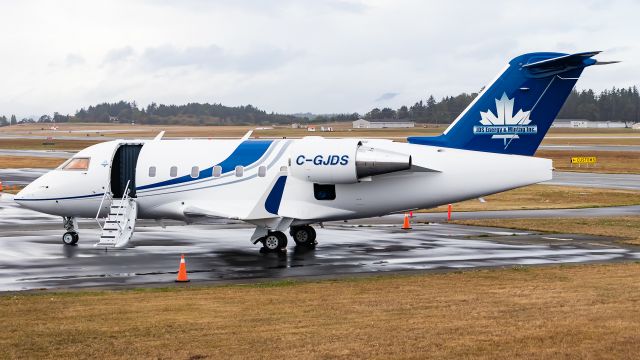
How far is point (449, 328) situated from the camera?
46.4 feet

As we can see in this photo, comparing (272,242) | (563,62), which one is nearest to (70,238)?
(272,242)

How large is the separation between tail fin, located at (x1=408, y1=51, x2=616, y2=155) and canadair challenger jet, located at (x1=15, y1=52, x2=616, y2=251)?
0.10 ft

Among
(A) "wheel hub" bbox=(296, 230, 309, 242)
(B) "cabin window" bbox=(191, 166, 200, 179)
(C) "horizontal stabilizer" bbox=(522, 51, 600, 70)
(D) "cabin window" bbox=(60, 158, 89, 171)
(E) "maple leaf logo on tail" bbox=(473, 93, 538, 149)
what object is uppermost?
(C) "horizontal stabilizer" bbox=(522, 51, 600, 70)

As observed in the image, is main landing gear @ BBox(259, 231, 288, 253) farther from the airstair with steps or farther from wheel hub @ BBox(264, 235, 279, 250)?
the airstair with steps

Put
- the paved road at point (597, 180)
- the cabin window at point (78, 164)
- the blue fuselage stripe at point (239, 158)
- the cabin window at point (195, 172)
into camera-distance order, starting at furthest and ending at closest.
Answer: the paved road at point (597, 180) < the cabin window at point (78, 164) < the cabin window at point (195, 172) < the blue fuselage stripe at point (239, 158)

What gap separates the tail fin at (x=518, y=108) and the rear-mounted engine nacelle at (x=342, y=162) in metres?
2.11

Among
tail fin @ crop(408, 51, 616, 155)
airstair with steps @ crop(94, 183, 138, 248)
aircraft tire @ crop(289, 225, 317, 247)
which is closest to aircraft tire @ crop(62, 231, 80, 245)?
airstair with steps @ crop(94, 183, 138, 248)

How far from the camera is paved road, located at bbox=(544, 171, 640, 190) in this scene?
2076 inches

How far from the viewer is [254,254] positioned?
84.6ft

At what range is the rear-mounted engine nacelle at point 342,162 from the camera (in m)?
25.0

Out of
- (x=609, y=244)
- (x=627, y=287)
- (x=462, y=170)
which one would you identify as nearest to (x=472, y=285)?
(x=627, y=287)

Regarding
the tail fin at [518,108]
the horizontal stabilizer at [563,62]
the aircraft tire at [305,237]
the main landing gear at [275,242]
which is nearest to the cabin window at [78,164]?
the main landing gear at [275,242]

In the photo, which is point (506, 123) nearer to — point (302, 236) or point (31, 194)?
point (302, 236)

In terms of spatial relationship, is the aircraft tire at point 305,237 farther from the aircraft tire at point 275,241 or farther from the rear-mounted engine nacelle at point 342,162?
the rear-mounted engine nacelle at point 342,162
